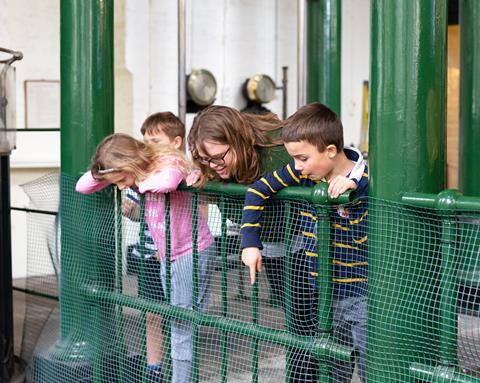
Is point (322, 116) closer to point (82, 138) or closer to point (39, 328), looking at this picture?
point (82, 138)

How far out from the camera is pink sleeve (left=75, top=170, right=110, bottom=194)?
12.7ft

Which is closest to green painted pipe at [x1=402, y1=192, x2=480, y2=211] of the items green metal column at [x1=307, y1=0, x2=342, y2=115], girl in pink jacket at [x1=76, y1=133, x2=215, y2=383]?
girl in pink jacket at [x1=76, y1=133, x2=215, y2=383]

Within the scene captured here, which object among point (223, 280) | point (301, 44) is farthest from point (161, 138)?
point (301, 44)

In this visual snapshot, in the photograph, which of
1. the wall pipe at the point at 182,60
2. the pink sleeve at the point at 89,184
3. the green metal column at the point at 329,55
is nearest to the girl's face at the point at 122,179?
the pink sleeve at the point at 89,184

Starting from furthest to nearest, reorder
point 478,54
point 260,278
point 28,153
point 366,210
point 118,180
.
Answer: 1. point 28,153
2. point 478,54
3. point 118,180
4. point 260,278
5. point 366,210

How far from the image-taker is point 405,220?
266cm

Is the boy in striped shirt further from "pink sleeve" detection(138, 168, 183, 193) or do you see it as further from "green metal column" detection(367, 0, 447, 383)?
"pink sleeve" detection(138, 168, 183, 193)

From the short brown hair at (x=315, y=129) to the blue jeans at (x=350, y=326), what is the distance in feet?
1.78

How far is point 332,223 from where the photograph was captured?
2893mm

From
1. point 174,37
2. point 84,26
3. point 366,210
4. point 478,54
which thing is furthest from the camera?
point 174,37

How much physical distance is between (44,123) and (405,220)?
5776 mm

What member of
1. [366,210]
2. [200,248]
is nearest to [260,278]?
[200,248]

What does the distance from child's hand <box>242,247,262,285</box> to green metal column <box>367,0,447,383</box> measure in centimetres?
43

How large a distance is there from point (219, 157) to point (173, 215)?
41 cm
